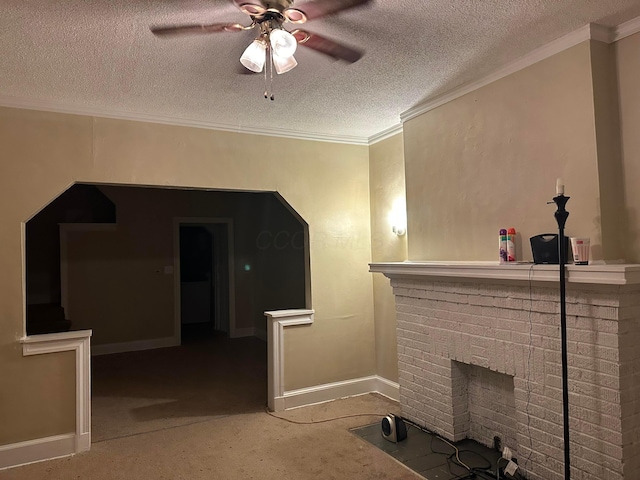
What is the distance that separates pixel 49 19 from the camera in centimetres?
198

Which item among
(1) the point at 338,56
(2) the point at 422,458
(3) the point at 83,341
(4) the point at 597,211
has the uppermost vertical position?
(1) the point at 338,56

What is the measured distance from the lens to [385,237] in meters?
4.11

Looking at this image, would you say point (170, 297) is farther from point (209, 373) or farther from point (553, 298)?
point (553, 298)

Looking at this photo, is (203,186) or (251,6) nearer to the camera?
(251,6)

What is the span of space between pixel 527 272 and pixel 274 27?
172 centimetres

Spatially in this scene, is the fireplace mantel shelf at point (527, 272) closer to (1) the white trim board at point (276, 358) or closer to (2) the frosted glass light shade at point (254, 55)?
(1) the white trim board at point (276, 358)

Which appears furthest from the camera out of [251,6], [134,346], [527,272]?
[134,346]

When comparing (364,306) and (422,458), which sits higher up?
(364,306)

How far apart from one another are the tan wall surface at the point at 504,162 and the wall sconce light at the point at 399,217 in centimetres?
33

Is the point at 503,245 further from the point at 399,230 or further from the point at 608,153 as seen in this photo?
the point at 399,230

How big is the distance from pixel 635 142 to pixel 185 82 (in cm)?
251

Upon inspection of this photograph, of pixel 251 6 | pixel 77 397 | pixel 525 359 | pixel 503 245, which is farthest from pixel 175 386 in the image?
pixel 251 6

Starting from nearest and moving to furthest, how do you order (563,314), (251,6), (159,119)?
(251,6) < (563,314) < (159,119)

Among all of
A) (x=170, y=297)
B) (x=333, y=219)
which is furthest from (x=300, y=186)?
(x=170, y=297)
